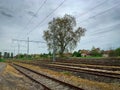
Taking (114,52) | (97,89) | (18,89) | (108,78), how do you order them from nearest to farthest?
1. (97,89)
2. (18,89)
3. (108,78)
4. (114,52)

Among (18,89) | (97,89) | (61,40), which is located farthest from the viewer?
(61,40)

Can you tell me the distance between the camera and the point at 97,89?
414 inches

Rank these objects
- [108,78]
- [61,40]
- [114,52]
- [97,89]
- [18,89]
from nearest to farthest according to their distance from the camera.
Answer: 1. [97,89]
2. [18,89]
3. [108,78]
4. [114,52]
5. [61,40]

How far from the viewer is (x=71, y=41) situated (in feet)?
214

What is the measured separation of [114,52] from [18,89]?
2074 inches

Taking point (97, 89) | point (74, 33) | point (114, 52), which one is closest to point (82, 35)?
point (74, 33)

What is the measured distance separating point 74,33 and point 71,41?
9.53 ft

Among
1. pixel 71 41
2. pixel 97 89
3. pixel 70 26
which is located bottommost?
pixel 97 89

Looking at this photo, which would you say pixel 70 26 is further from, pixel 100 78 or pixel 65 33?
pixel 100 78

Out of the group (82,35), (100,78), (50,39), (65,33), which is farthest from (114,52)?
(100,78)

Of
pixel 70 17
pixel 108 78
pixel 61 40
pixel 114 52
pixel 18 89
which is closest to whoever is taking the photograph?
pixel 18 89

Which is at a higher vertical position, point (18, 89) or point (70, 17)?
point (70, 17)

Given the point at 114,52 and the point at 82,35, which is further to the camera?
the point at 82,35

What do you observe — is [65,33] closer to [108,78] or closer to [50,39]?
[50,39]
